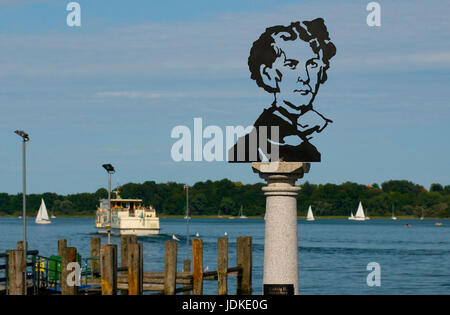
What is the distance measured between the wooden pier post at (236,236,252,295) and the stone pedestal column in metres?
15.0

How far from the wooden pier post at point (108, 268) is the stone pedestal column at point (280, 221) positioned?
10143 mm

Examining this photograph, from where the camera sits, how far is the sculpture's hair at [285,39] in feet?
42.5

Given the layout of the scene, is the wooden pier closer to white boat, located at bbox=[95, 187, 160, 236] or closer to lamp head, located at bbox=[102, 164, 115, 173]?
lamp head, located at bbox=[102, 164, 115, 173]

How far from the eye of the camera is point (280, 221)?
1332 centimetres

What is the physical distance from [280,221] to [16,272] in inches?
387

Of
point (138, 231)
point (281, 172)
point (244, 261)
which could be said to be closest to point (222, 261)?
point (244, 261)

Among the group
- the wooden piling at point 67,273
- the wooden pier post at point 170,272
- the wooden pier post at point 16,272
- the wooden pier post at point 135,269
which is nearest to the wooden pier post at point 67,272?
the wooden piling at point 67,273

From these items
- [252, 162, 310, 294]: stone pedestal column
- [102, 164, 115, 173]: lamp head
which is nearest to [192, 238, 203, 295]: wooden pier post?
[102, 164, 115, 173]: lamp head

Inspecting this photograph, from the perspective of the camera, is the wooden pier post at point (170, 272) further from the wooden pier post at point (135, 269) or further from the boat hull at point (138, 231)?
the boat hull at point (138, 231)

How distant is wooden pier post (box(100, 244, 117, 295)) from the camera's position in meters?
22.8

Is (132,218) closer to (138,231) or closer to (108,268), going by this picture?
(138,231)

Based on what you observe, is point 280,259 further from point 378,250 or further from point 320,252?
point 378,250

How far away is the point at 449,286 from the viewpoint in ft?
185
